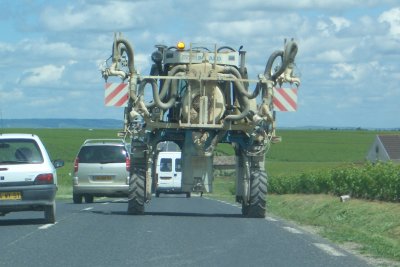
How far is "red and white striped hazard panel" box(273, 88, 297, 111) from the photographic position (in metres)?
23.1

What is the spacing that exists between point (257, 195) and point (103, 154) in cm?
1017

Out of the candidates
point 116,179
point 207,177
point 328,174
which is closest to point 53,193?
point 207,177

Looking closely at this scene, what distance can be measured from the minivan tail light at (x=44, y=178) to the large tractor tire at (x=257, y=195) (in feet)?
20.5

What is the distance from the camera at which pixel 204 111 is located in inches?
909

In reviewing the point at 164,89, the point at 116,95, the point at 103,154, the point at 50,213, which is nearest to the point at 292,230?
the point at 50,213

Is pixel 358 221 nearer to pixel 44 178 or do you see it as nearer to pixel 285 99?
pixel 285 99

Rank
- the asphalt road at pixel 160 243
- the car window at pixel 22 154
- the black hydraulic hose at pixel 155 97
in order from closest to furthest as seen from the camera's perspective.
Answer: the asphalt road at pixel 160 243
the car window at pixel 22 154
the black hydraulic hose at pixel 155 97

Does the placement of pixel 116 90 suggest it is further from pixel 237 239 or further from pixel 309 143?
pixel 309 143

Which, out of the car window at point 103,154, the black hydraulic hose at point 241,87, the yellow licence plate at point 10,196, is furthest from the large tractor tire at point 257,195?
the car window at point 103,154

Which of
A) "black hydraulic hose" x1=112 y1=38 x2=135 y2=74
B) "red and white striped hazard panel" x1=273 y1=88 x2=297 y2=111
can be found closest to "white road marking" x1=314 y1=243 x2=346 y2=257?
"red and white striped hazard panel" x1=273 y1=88 x2=297 y2=111

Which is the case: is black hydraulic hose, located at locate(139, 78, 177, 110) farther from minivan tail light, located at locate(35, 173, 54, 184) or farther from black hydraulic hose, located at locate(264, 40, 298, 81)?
minivan tail light, located at locate(35, 173, 54, 184)

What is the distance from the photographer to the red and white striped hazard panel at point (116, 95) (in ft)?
75.4

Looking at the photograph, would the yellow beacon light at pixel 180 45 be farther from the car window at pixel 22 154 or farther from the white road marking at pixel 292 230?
the white road marking at pixel 292 230

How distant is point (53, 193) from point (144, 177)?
5105mm
